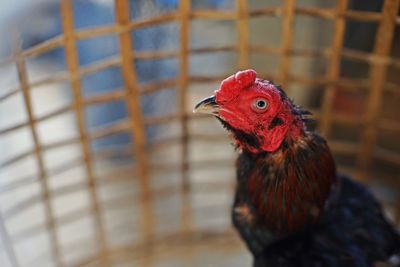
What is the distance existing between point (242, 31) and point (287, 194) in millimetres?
400

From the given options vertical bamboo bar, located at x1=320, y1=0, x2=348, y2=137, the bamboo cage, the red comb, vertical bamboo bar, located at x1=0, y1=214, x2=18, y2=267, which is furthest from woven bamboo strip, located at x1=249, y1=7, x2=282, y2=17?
vertical bamboo bar, located at x1=0, y1=214, x2=18, y2=267

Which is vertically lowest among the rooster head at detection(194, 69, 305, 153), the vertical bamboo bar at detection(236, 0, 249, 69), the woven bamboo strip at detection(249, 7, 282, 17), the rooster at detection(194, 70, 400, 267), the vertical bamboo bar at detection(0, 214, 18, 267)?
the vertical bamboo bar at detection(0, 214, 18, 267)

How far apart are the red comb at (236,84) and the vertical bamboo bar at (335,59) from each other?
0.38 meters

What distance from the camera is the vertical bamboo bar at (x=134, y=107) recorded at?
3.59ft

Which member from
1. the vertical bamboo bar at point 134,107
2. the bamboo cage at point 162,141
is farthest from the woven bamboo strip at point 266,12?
the vertical bamboo bar at point 134,107

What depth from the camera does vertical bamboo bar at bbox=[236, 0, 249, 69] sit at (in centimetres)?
114

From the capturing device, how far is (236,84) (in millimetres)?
829

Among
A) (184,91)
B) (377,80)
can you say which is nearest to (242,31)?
(184,91)

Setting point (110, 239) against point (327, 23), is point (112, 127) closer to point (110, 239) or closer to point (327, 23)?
point (110, 239)

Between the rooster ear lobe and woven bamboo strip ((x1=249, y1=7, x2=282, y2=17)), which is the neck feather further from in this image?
woven bamboo strip ((x1=249, y1=7, x2=282, y2=17))

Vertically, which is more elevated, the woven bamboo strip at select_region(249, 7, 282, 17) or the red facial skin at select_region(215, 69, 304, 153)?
the woven bamboo strip at select_region(249, 7, 282, 17)

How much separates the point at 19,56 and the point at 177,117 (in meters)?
0.38

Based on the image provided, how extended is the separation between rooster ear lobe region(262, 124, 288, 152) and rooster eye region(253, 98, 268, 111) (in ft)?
0.13

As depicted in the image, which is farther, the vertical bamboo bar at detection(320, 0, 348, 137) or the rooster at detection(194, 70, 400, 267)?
the vertical bamboo bar at detection(320, 0, 348, 137)
